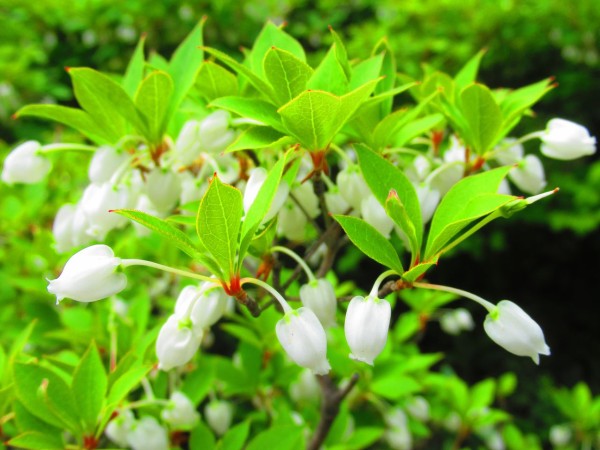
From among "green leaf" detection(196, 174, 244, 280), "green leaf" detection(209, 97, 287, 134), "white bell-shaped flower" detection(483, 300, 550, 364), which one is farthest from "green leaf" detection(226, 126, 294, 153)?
"white bell-shaped flower" detection(483, 300, 550, 364)

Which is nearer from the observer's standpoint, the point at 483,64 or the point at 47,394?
the point at 47,394

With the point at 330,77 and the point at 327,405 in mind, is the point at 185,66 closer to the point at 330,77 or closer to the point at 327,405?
the point at 330,77

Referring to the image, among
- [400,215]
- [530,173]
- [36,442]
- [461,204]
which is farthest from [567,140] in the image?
[36,442]

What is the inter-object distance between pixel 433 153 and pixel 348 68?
13.7 inches

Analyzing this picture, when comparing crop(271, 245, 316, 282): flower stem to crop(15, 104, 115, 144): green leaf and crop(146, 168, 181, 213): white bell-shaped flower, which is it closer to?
crop(146, 168, 181, 213): white bell-shaped flower

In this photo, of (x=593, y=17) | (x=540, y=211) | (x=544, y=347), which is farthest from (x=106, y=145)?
(x=593, y=17)

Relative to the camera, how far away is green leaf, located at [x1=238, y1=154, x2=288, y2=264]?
2.28 feet

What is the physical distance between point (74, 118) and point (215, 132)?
9.6 inches

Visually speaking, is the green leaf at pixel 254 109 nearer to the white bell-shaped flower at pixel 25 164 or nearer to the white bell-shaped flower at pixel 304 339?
the white bell-shaped flower at pixel 304 339

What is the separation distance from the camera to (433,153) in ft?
3.86

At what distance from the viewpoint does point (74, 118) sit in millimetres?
967

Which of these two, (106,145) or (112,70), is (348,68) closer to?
(106,145)

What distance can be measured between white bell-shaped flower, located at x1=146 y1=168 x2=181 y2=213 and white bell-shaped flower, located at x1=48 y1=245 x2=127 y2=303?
0.26 metres

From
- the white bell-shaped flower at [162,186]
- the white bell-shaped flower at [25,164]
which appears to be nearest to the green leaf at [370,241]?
the white bell-shaped flower at [162,186]
